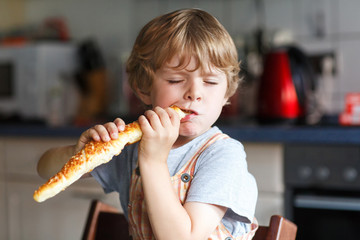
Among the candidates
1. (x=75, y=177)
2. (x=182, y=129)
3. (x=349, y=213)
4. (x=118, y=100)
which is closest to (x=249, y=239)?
(x=182, y=129)

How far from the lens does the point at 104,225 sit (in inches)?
36.8

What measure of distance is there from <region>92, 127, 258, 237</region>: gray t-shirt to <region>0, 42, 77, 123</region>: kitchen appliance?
171cm

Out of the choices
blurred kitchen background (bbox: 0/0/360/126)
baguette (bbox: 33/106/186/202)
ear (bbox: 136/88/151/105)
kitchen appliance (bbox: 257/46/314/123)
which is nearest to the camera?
baguette (bbox: 33/106/186/202)

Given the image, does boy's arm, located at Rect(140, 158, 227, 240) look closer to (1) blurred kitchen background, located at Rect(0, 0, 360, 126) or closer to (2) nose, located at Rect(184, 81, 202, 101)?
(2) nose, located at Rect(184, 81, 202, 101)

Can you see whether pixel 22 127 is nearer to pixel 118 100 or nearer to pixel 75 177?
pixel 118 100

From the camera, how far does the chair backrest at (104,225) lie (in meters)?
0.92

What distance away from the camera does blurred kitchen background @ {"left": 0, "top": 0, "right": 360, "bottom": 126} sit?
2160 millimetres

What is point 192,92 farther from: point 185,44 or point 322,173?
point 322,173

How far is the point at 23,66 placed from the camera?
247 centimetres

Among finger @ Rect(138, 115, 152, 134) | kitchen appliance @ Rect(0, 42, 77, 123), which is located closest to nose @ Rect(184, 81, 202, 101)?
finger @ Rect(138, 115, 152, 134)

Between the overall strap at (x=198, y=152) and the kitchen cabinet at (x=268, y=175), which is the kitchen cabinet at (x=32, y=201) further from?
the overall strap at (x=198, y=152)

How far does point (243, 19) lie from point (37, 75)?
101 cm

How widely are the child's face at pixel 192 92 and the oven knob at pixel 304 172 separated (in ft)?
3.00

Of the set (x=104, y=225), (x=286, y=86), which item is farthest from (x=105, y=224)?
(x=286, y=86)
